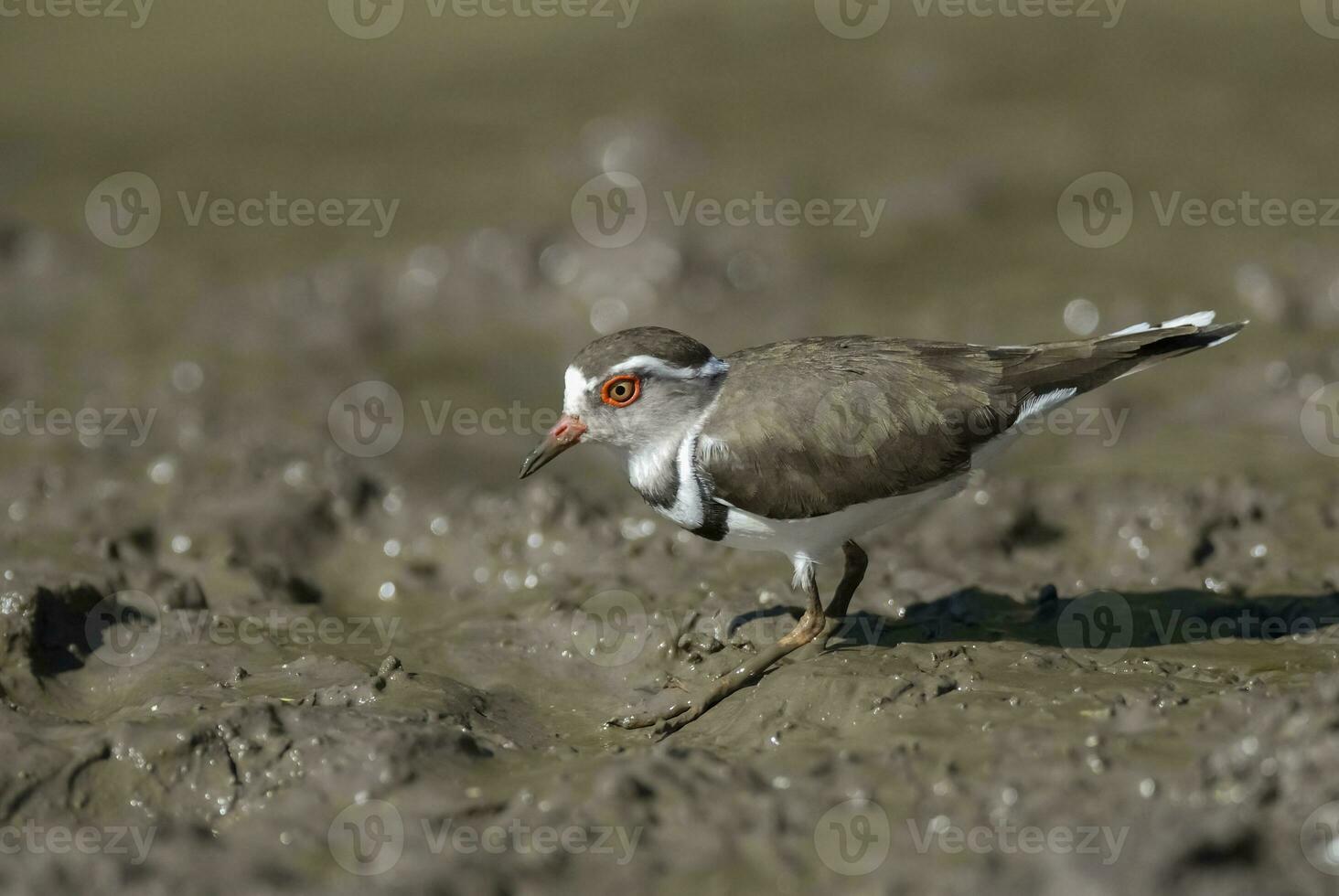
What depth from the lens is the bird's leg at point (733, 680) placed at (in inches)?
262

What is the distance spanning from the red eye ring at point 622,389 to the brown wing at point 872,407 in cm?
43

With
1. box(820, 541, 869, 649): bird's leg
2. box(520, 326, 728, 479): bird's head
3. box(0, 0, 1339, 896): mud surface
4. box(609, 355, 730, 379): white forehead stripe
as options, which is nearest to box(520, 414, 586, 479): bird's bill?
box(520, 326, 728, 479): bird's head

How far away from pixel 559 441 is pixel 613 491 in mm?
2759

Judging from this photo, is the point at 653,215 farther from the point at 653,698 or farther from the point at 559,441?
the point at 653,698

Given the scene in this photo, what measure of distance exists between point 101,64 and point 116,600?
8996 mm

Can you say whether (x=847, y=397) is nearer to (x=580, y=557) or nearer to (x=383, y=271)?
(x=580, y=557)

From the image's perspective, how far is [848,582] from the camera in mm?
7371

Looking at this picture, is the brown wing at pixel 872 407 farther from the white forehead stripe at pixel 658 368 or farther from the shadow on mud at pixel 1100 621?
the shadow on mud at pixel 1100 621

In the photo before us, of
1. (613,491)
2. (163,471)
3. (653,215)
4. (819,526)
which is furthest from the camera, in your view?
(653,215)

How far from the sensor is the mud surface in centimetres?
523

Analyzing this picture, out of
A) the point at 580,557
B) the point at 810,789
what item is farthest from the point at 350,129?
the point at 810,789

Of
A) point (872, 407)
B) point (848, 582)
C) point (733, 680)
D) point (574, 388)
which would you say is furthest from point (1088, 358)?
point (574, 388)

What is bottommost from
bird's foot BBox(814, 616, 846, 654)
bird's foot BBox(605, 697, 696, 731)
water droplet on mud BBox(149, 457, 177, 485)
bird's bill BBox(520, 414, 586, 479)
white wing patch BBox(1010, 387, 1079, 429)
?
bird's foot BBox(605, 697, 696, 731)

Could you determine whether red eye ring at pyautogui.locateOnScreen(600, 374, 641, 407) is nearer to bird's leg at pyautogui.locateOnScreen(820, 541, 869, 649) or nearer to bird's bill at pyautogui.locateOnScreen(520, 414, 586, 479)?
bird's bill at pyautogui.locateOnScreen(520, 414, 586, 479)
